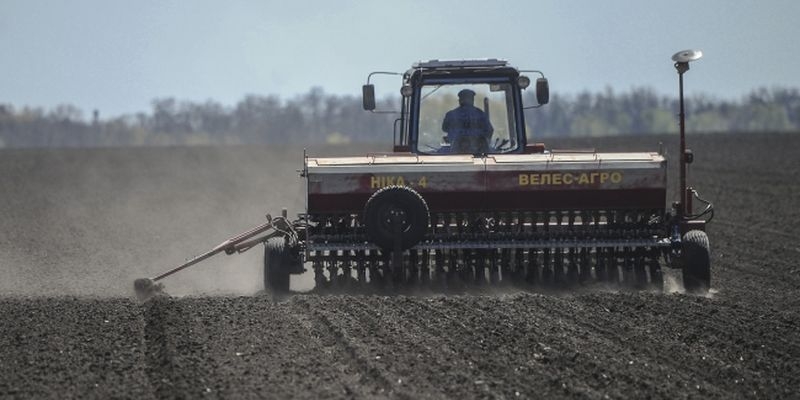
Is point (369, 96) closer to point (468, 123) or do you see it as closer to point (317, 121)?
point (468, 123)

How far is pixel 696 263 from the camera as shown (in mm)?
12711

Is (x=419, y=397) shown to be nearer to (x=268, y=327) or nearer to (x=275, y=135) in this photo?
(x=268, y=327)

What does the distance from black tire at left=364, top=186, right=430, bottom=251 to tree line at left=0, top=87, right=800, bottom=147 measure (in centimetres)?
9909

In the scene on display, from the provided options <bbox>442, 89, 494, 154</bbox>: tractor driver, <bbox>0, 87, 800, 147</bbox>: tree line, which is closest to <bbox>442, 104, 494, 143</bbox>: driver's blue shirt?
<bbox>442, 89, 494, 154</bbox>: tractor driver

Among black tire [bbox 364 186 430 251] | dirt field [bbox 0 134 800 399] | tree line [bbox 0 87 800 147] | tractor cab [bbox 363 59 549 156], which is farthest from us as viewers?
tree line [bbox 0 87 800 147]

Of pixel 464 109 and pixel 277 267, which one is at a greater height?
pixel 464 109

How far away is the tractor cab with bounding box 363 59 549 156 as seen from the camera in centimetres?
1464

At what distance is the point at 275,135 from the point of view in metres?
132

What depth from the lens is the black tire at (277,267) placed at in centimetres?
1284

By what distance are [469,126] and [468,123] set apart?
42mm

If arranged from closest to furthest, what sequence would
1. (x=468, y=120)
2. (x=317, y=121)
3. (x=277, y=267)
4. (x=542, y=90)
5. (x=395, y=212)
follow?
(x=395, y=212) → (x=277, y=267) → (x=542, y=90) → (x=468, y=120) → (x=317, y=121)

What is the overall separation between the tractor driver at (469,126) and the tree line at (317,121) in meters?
96.9

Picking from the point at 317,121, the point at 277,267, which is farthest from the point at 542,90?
the point at 317,121

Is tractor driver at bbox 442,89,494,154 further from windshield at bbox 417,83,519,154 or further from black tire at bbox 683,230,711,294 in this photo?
black tire at bbox 683,230,711,294
